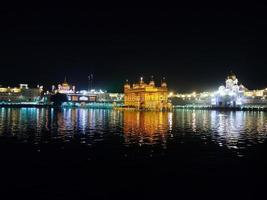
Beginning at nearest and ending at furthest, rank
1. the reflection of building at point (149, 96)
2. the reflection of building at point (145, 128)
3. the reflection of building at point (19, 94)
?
the reflection of building at point (145, 128), the reflection of building at point (149, 96), the reflection of building at point (19, 94)

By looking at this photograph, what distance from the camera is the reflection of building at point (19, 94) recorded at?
150375 millimetres

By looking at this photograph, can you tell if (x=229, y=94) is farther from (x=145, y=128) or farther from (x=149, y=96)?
(x=145, y=128)

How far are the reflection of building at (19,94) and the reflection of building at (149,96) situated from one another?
1884 inches

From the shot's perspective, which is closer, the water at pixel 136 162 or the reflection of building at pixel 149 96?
the water at pixel 136 162

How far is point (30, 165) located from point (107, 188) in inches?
170

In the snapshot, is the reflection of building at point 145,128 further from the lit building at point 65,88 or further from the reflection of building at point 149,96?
the lit building at point 65,88

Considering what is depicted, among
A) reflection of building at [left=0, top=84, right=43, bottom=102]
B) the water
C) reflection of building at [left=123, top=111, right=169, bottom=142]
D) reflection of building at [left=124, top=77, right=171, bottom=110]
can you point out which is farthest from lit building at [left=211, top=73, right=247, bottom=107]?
the water

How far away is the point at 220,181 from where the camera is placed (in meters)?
13.5

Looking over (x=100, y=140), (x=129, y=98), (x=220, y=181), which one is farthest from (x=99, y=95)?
(x=220, y=181)

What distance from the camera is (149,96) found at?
109 metres

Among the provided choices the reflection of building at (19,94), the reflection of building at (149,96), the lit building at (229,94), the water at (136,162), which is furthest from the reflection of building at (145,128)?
the reflection of building at (19,94)

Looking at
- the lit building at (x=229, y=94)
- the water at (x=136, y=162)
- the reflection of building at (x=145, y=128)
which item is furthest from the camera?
the lit building at (x=229, y=94)

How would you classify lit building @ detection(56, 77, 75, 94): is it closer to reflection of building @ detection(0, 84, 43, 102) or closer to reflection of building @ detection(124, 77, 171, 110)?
reflection of building @ detection(0, 84, 43, 102)

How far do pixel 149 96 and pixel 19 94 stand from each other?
62173mm
